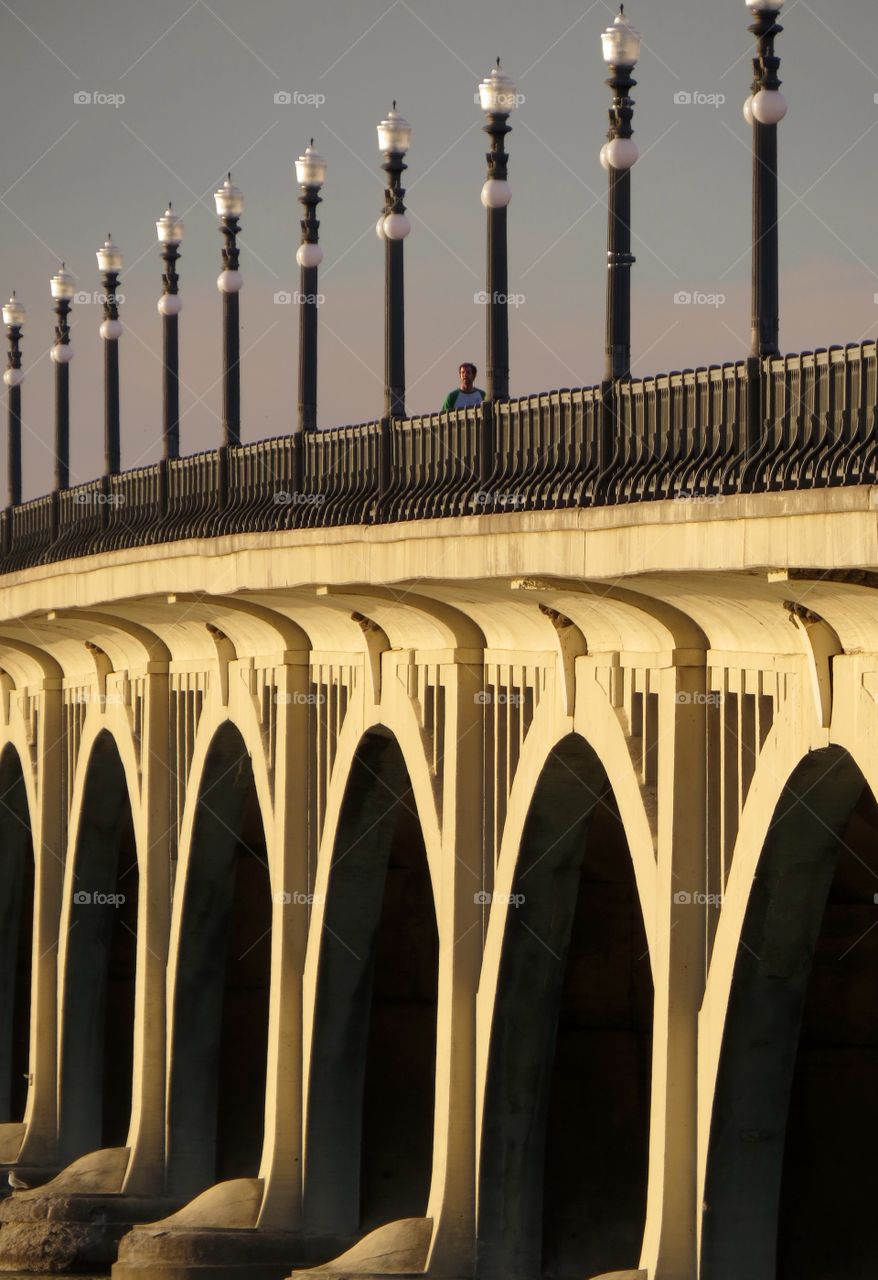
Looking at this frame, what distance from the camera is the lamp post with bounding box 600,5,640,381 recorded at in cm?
2252

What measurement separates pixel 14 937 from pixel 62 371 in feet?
38.5

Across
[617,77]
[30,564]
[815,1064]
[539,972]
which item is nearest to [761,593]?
[617,77]

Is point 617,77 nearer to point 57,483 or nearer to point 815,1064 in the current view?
point 815,1064

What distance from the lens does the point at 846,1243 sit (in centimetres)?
3027

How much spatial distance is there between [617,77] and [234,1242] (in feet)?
50.7

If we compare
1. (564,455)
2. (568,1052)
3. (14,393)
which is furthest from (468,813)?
(14,393)

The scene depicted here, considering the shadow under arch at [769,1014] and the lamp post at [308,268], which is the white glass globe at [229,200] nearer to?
the lamp post at [308,268]

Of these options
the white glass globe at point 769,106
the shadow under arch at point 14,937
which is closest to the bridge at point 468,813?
the white glass globe at point 769,106

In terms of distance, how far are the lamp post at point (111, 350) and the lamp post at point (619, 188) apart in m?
19.8

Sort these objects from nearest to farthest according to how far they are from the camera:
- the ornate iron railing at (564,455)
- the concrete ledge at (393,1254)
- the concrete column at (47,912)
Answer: the ornate iron railing at (564,455) < the concrete ledge at (393,1254) < the concrete column at (47,912)

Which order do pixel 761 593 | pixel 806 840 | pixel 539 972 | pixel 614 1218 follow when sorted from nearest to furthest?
pixel 761 593 → pixel 806 840 → pixel 539 972 → pixel 614 1218

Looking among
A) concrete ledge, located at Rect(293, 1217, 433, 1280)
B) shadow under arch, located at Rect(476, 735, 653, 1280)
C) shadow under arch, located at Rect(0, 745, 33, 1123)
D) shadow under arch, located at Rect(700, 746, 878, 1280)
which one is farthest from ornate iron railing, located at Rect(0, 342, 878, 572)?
shadow under arch, located at Rect(0, 745, 33, 1123)

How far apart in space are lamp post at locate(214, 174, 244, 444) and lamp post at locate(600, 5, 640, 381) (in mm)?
12860

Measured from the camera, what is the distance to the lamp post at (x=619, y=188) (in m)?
22.5
